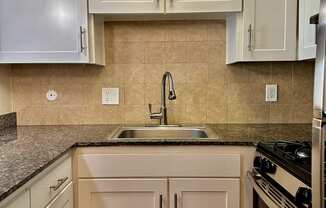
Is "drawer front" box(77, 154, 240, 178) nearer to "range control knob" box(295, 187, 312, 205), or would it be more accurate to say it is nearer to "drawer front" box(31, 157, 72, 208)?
"drawer front" box(31, 157, 72, 208)

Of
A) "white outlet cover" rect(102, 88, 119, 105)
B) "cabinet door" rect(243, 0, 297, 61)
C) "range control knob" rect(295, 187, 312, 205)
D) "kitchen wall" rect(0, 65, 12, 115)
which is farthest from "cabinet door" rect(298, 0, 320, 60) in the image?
"kitchen wall" rect(0, 65, 12, 115)

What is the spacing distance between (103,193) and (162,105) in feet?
2.49

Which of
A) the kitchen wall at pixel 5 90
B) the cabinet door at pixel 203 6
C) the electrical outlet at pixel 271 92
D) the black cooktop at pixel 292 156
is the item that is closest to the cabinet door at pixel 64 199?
the kitchen wall at pixel 5 90

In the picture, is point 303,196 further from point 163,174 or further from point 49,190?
point 49,190

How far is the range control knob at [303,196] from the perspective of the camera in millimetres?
1121

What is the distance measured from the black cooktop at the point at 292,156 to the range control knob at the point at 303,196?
3cm

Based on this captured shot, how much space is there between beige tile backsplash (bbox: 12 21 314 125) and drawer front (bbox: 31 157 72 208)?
2.47ft

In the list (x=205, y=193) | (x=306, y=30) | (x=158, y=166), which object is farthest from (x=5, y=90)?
(x=306, y=30)

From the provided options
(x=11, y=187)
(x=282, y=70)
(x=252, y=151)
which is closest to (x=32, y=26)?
(x=11, y=187)

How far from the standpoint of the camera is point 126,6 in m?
2.04

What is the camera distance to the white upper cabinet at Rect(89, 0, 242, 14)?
2.02m

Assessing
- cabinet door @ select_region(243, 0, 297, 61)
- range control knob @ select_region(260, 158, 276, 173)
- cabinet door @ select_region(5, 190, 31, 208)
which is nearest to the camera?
cabinet door @ select_region(5, 190, 31, 208)

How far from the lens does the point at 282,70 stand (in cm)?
236

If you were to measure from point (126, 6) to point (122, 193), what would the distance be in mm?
1075
